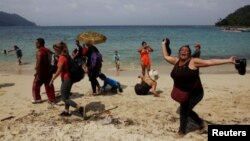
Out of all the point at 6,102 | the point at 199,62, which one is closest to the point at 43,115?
the point at 6,102

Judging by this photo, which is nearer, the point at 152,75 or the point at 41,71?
the point at 41,71

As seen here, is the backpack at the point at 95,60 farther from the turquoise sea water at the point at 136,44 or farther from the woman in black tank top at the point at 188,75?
the turquoise sea water at the point at 136,44

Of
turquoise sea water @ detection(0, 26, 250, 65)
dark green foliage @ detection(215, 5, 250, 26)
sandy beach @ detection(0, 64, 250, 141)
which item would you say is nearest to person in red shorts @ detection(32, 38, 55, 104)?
sandy beach @ detection(0, 64, 250, 141)

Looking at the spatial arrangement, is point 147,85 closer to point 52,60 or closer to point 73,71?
point 52,60

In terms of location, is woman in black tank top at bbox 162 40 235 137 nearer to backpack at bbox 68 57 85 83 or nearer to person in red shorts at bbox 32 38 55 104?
backpack at bbox 68 57 85 83

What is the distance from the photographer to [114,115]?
7.80m

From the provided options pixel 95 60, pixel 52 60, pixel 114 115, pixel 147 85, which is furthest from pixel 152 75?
pixel 52 60

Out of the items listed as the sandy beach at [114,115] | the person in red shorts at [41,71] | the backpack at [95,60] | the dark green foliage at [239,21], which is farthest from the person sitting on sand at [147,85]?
the dark green foliage at [239,21]

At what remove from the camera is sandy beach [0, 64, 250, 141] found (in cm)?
659

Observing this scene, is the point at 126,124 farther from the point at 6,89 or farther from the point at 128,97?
the point at 6,89

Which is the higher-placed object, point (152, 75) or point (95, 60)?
point (95, 60)

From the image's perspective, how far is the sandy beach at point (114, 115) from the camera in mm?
6586

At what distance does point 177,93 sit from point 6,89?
6.77 metres

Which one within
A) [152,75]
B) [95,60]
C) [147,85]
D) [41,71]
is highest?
[95,60]
